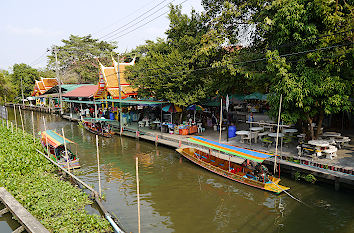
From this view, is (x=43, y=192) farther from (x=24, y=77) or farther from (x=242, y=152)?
(x=24, y=77)

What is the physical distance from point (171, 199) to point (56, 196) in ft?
16.5

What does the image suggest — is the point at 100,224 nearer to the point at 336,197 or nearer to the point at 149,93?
the point at 336,197

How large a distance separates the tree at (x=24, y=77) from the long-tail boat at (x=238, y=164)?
172 ft

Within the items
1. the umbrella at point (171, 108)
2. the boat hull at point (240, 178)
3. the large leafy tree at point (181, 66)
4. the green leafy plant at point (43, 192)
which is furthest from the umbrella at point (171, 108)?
the green leafy plant at point (43, 192)

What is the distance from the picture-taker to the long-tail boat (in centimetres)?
1155

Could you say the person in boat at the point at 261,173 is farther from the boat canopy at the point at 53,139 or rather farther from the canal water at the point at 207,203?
the boat canopy at the point at 53,139

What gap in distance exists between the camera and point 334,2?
38.5ft

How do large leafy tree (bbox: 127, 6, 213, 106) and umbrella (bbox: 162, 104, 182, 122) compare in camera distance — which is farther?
umbrella (bbox: 162, 104, 182, 122)

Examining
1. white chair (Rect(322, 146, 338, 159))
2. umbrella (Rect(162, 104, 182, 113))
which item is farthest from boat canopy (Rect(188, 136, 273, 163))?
umbrella (Rect(162, 104, 182, 113))

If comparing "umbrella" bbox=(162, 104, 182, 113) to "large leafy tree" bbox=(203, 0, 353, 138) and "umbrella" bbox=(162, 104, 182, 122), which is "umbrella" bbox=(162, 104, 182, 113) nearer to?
"umbrella" bbox=(162, 104, 182, 122)

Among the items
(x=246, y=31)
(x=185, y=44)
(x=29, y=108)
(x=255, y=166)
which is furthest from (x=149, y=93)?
(x=29, y=108)

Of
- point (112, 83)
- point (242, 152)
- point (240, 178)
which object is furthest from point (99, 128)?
point (240, 178)

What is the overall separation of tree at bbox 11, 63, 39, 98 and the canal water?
48908mm

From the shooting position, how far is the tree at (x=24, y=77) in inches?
2127
